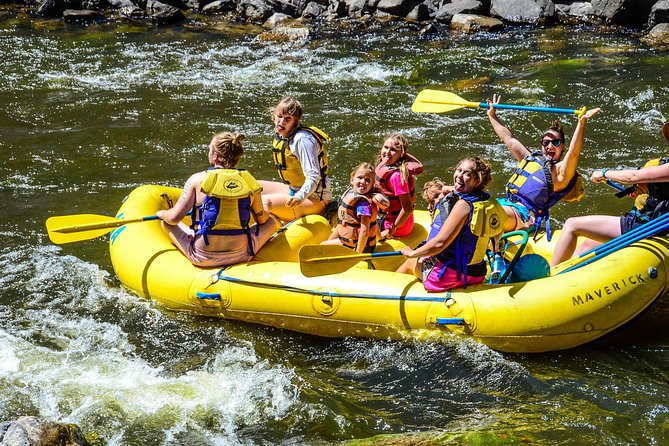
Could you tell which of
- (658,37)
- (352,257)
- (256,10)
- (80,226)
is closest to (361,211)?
(352,257)

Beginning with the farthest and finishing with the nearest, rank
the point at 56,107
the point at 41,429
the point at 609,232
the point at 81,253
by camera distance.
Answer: the point at 56,107 < the point at 81,253 < the point at 609,232 < the point at 41,429

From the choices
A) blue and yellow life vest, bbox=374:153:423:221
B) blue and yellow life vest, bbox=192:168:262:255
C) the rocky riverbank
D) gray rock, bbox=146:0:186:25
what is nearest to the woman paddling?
blue and yellow life vest, bbox=192:168:262:255

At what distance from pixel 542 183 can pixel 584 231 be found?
1.62 ft

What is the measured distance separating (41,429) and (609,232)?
3.28 m

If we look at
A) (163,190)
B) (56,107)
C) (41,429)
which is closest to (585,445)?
(41,429)

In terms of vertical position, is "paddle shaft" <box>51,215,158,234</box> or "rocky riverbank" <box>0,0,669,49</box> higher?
"rocky riverbank" <box>0,0,669,49</box>

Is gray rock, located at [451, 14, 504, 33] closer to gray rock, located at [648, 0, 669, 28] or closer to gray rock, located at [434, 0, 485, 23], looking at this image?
gray rock, located at [434, 0, 485, 23]

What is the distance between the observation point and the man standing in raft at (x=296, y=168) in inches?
217

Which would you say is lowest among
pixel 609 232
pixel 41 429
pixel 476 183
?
pixel 41 429

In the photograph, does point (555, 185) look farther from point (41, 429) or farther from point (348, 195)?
point (41, 429)

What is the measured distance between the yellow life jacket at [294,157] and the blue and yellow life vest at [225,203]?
544 mm

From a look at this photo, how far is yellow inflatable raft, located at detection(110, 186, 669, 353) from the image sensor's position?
457cm

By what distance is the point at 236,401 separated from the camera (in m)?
4.50

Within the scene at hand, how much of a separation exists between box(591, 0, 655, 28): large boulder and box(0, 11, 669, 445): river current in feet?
2.09
